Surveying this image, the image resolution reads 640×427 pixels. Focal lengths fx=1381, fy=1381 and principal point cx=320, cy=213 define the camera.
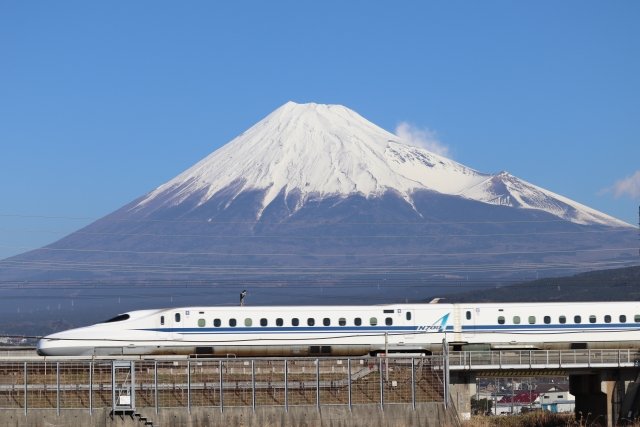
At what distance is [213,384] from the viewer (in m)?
61.9

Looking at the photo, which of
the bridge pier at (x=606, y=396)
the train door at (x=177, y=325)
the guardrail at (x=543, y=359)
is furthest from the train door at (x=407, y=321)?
the train door at (x=177, y=325)

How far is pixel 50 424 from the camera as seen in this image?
197 feet

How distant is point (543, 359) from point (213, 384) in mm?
22770

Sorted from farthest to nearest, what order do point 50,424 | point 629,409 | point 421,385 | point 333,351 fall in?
point 333,351 < point 629,409 < point 421,385 < point 50,424

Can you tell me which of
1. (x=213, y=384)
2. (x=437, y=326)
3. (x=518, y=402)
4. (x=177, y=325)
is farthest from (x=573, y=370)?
(x=518, y=402)

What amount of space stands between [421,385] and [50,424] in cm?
1689

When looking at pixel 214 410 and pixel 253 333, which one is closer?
pixel 214 410

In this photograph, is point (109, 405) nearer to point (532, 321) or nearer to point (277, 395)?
point (277, 395)

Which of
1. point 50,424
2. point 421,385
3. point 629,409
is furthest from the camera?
point 629,409

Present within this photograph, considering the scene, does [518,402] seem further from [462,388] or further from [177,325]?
[462,388]

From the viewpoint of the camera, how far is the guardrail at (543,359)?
7575 centimetres

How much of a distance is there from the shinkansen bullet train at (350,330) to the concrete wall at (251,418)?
21.8 meters

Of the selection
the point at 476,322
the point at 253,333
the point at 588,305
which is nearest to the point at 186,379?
the point at 253,333

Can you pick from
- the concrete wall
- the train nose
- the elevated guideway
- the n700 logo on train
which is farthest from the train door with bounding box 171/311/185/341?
the concrete wall
